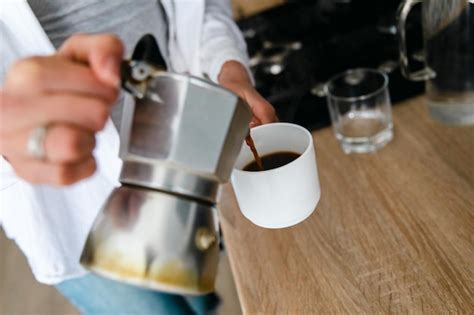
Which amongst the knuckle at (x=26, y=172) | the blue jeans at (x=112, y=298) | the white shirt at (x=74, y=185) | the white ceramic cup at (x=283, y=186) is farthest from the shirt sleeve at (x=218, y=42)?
the knuckle at (x=26, y=172)

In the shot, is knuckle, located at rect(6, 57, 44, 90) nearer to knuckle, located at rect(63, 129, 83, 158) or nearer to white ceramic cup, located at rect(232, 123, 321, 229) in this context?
knuckle, located at rect(63, 129, 83, 158)

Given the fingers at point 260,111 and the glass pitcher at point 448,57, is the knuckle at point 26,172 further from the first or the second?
the glass pitcher at point 448,57

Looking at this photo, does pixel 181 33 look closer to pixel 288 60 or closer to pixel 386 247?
pixel 288 60

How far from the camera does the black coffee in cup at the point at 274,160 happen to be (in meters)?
0.57

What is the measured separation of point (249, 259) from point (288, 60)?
50cm

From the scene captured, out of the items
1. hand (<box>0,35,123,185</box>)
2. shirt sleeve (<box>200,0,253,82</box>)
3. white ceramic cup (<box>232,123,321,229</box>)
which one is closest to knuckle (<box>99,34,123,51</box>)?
hand (<box>0,35,123,185</box>)

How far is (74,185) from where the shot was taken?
60cm

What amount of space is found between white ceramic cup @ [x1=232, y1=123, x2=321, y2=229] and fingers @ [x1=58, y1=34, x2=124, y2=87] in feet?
0.73

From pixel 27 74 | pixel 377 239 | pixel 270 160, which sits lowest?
pixel 377 239

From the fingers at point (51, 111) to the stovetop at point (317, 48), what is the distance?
527 mm

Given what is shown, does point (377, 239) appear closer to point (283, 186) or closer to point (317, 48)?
point (283, 186)

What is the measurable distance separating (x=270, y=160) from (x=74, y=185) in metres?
0.22

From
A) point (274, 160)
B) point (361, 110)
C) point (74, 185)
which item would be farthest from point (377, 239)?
point (74, 185)

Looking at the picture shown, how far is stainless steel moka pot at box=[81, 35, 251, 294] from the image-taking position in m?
0.35
